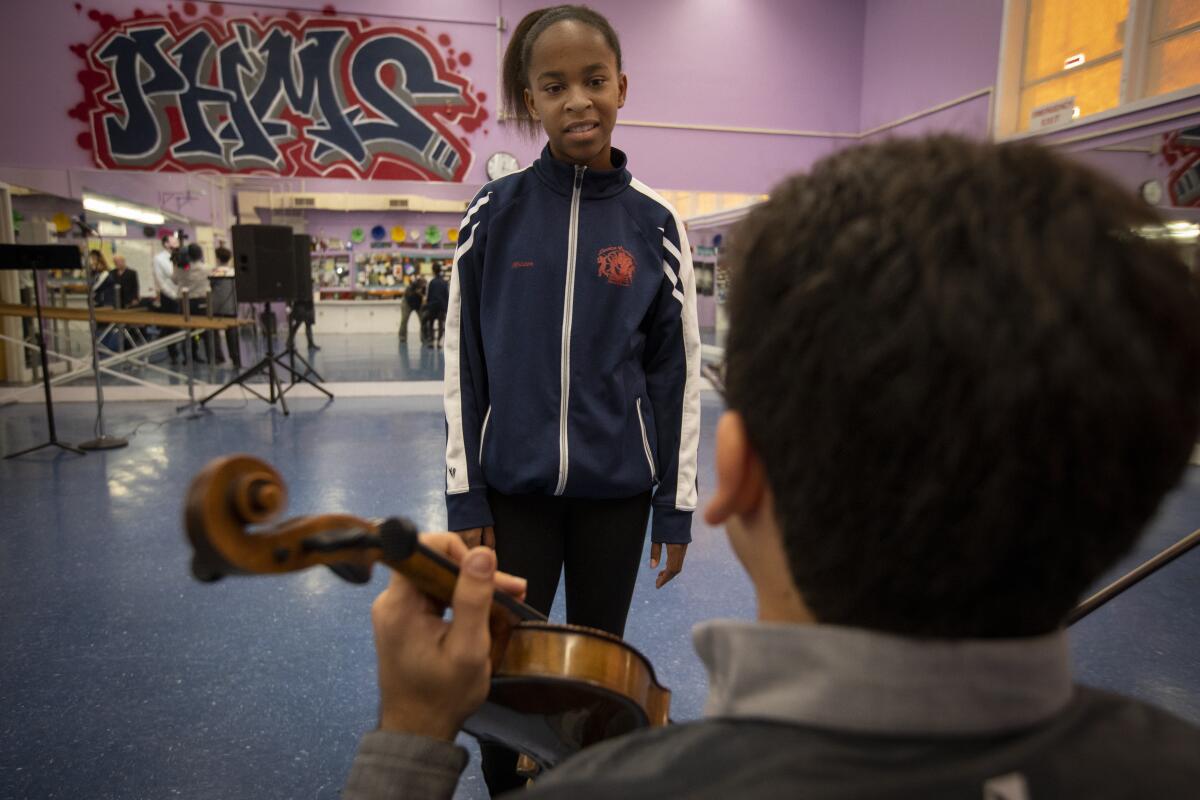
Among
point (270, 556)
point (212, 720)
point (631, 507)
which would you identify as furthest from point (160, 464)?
point (270, 556)

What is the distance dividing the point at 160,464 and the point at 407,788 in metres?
4.32

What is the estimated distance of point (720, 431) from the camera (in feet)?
1.57

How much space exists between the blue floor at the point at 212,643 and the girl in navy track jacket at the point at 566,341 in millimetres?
730

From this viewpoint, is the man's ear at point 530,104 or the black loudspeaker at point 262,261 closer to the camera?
the man's ear at point 530,104

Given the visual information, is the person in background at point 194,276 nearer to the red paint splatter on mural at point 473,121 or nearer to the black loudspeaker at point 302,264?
the black loudspeaker at point 302,264

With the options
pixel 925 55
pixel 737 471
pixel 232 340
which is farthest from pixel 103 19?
pixel 737 471

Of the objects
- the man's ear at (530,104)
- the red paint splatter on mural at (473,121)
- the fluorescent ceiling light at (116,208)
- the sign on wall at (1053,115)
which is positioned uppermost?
the red paint splatter on mural at (473,121)

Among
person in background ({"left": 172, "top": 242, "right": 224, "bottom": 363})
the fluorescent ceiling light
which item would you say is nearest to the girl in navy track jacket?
person in background ({"left": 172, "top": 242, "right": 224, "bottom": 363})

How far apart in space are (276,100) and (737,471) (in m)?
7.65

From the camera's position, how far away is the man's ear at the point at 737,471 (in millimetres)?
470

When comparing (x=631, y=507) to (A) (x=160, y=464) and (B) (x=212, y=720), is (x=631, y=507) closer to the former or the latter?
(B) (x=212, y=720)

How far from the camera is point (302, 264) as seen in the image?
6184 millimetres

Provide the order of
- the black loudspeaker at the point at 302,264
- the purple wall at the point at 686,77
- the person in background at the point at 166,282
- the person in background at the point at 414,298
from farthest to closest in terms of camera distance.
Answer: the person in background at the point at 414,298, the person in background at the point at 166,282, the purple wall at the point at 686,77, the black loudspeaker at the point at 302,264

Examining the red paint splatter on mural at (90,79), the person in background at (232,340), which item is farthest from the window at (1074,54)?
the red paint splatter on mural at (90,79)
